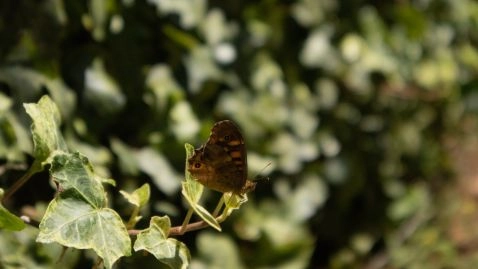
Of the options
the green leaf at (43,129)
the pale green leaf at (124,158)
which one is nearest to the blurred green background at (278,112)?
the pale green leaf at (124,158)

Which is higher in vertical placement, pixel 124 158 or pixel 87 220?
pixel 124 158

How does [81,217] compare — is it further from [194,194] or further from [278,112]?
[278,112]

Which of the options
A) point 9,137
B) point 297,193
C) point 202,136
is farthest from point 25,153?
point 297,193

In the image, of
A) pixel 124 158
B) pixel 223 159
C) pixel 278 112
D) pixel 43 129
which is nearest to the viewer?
pixel 43 129

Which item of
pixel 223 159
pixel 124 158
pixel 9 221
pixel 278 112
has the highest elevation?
pixel 278 112

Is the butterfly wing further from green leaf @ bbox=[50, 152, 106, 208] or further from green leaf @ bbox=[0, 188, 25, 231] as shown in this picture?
green leaf @ bbox=[0, 188, 25, 231]

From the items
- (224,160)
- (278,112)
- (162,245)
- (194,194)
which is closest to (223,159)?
(224,160)

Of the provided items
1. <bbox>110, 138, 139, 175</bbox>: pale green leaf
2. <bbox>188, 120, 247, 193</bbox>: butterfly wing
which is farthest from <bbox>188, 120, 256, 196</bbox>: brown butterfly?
<bbox>110, 138, 139, 175</bbox>: pale green leaf

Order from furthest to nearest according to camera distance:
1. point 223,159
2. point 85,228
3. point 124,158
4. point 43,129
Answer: point 124,158, point 223,159, point 43,129, point 85,228
